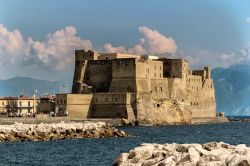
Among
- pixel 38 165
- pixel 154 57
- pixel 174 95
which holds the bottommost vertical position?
pixel 38 165

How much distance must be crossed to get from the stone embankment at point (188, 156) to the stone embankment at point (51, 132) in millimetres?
21301

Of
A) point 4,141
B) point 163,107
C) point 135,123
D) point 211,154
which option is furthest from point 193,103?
point 211,154

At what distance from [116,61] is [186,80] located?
12.4 metres

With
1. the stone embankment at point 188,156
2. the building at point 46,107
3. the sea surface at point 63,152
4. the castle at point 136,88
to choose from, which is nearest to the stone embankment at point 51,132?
the sea surface at point 63,152

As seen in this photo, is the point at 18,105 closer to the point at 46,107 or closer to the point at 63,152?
the point at 46,107

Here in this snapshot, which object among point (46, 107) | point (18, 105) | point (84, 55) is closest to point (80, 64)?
point (84, 55)

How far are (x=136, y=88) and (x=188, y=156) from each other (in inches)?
2195

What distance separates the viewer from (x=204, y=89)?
95.5 m

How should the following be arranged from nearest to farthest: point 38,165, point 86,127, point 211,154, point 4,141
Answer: point 211,154 → point 38,165 → point 4,141 → point 86,127

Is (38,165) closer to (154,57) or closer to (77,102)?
(77,102)

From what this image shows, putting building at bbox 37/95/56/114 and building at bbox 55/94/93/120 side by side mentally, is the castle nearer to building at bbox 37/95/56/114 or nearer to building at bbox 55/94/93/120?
building at bbox 55/94/93/120

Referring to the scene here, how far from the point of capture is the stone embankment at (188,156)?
22.5 metres

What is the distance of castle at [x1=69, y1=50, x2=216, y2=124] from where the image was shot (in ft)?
252

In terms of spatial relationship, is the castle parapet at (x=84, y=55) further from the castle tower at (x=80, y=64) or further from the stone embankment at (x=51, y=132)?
the stone embankment at (x=51, y=132)
